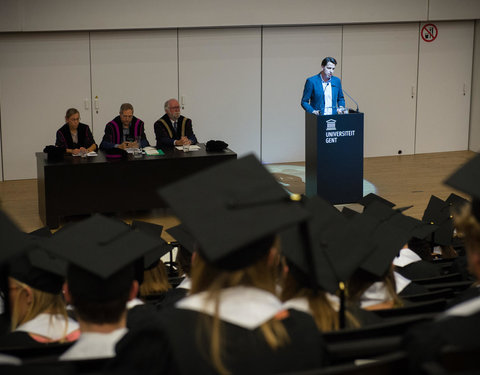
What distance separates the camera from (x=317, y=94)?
9602 mm

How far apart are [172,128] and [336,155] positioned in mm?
2277

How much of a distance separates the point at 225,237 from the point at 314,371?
0.45 metres

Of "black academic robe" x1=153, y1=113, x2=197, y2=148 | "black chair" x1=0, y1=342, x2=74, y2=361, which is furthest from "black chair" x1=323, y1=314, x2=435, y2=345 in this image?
"black academic robe" x1=153, y1=113, x2=197, y2=148

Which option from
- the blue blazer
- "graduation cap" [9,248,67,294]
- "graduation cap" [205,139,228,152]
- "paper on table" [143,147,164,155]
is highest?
the blue blazer

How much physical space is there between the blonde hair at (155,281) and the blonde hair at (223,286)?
2086 mm

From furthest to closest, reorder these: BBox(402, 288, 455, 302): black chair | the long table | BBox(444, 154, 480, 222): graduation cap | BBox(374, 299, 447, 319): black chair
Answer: the long table → BBox(402, 288, 455, 302): black chair → BBox(374, 299, 447, 319): black chair → BBox(444, 154, 480, 222): graduation cap

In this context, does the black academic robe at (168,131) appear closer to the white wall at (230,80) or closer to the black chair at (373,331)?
the white wall at (230,80)

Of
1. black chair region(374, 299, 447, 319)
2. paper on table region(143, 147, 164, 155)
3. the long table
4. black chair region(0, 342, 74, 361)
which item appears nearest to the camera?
black chair region(0, 342, 74, 361)

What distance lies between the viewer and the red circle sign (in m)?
12.6

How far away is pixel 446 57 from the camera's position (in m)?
12.9

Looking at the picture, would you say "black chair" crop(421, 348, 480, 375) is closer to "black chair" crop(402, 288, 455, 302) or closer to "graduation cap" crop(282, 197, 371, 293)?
"graduation cap" crop(282, 197, 371, 293)

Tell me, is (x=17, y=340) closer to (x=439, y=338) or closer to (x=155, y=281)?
(x=155, y=281)

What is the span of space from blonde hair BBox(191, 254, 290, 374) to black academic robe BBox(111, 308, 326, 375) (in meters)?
0.02

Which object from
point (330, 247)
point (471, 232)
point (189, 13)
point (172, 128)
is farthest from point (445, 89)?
point (471, 232)
